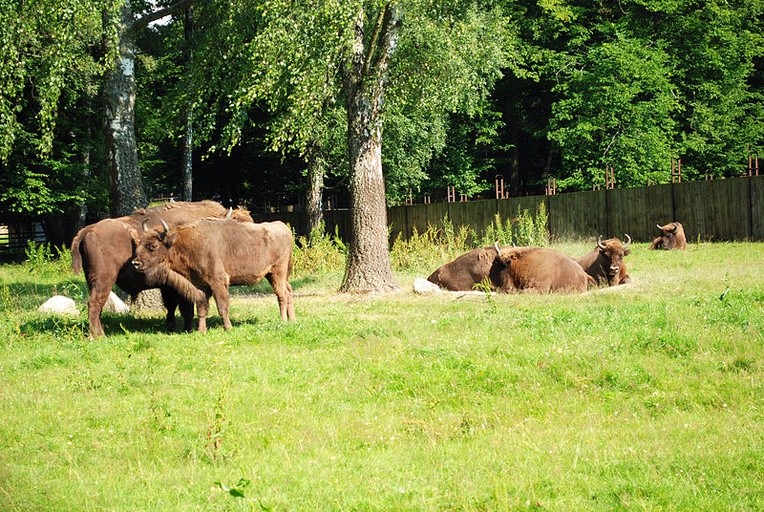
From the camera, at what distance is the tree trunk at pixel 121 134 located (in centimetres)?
1772

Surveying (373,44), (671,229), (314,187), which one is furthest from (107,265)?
(314,187)

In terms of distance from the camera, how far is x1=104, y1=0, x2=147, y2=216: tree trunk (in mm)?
17719

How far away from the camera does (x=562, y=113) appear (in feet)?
139

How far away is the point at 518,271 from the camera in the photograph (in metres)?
18.2

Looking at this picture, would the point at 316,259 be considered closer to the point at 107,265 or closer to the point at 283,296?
the point at 283,296

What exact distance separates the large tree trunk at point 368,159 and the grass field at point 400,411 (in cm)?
388

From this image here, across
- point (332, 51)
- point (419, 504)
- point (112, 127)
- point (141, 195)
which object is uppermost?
point (332, 51)

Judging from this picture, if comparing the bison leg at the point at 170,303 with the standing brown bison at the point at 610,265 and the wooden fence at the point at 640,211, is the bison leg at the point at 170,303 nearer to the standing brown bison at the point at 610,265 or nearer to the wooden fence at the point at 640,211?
the standing brown bison at the point at 610,265

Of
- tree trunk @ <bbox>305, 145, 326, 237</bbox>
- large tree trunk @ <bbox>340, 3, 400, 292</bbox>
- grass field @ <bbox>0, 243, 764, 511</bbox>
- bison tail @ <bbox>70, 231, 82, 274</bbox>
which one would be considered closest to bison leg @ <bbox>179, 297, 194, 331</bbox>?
grass field @ <bbox>0, 243, 764, 511</bbox>

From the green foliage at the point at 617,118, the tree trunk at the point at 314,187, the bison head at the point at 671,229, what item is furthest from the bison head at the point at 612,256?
the green foliage at the point at 617,118

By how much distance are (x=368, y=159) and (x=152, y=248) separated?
642cm

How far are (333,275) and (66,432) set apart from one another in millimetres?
15235

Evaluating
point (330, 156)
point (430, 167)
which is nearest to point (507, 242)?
point (330, 156)

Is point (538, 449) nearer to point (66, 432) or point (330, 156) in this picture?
point (66, 432)
